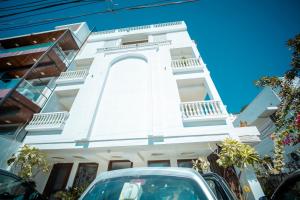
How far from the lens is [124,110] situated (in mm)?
8281

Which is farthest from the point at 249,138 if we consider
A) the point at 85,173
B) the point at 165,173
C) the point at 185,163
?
the point at 85,173

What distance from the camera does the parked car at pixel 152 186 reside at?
62.6 inches

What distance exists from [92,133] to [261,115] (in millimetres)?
12048

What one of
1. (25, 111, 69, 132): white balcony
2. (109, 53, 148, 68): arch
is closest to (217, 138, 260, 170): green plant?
(25, 111, 69, 132): white balcony

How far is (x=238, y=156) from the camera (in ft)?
17.3

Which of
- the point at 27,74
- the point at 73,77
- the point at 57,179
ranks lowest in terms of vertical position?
the point at 57,179

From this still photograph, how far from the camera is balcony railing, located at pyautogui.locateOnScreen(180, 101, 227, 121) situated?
6809mm

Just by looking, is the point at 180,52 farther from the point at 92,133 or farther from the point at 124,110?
the point at 92,133

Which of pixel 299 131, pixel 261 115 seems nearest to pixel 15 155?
pixel 299 131

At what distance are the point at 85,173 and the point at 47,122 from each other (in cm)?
384

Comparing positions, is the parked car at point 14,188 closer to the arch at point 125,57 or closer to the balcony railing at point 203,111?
the balcony railing at point 203,111

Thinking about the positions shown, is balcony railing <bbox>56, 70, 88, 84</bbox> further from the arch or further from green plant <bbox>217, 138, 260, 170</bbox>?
green plant <bbox>217, 138, 260, 170</bbox>

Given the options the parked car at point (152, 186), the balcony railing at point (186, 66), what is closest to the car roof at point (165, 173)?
the parked car at point (152, 186)

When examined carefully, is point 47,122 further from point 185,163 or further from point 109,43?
point 109,43
